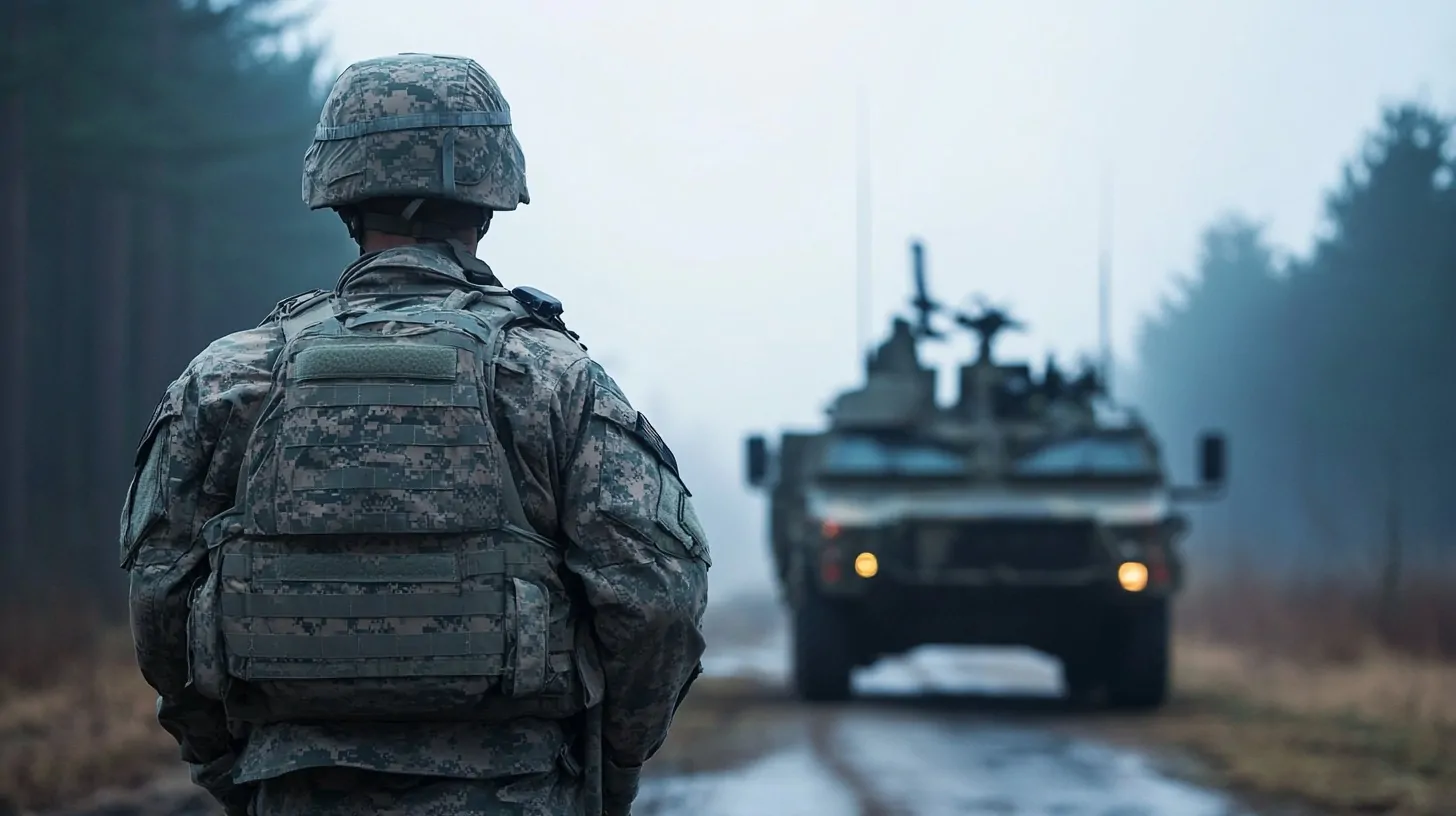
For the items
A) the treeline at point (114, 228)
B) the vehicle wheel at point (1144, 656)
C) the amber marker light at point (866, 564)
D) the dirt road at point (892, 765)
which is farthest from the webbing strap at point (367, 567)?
the treeline at point (114, 228)

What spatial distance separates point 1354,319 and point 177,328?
22.8m

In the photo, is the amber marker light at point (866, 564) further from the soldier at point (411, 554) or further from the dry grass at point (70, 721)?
the soldier at point (411, 554)

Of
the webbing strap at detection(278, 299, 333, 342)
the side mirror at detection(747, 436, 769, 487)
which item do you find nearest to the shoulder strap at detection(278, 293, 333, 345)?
the webbing strap at detection(278, 299, 333, 342)

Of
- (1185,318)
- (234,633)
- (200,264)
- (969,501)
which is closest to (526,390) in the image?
(234,633)

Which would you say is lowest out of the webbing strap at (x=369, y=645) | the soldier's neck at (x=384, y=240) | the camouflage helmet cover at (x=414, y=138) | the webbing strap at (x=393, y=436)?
the webbing strap at (x=369, y=645)

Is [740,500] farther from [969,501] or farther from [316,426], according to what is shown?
[316,426]

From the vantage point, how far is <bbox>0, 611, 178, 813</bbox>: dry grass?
25.7ft

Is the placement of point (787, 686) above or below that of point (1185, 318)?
below

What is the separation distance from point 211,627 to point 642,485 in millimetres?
663

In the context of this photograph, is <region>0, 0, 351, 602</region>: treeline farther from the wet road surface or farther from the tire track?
the wet road surface

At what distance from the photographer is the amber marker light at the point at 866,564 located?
11852mm

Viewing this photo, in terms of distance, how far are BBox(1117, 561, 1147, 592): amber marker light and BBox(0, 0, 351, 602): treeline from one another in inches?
303

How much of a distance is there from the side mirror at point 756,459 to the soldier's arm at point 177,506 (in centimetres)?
976

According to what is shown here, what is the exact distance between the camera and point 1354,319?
37.6 meters
